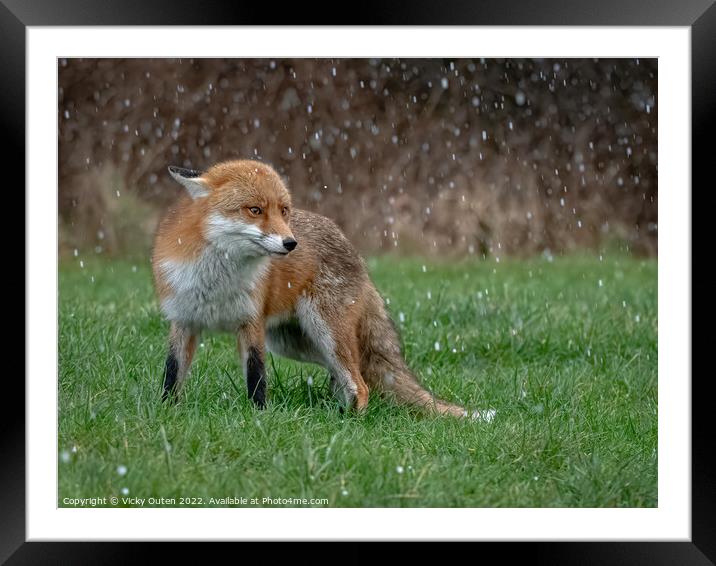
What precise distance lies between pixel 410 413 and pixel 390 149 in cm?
565

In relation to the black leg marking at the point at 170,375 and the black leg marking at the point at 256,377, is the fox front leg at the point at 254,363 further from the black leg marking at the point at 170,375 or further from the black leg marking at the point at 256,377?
the black leg marking at the point at 170,375

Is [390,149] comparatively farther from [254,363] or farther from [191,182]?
[254,363]

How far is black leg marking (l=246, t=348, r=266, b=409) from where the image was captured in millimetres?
5043

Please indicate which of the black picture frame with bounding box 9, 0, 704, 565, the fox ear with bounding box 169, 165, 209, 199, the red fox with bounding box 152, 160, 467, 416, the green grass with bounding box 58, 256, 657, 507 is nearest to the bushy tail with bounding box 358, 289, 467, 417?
the red fox with bounding box 152, 160, 467, 416

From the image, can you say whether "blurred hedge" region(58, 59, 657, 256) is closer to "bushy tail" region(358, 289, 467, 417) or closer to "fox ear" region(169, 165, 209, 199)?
"bushy tail" region(358, 289, 467, 417)

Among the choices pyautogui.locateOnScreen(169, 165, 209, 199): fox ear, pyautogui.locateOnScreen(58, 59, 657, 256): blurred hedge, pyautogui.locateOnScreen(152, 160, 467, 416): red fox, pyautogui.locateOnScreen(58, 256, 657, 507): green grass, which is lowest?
pyautogui.locateOnScreen(58, 256, 657, 507): green grass

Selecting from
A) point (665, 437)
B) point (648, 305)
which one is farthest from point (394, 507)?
point (648, 305)

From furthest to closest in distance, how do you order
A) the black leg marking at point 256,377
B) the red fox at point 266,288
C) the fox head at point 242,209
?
1. the black leg marking at point 256,377
2. the red fox at point 266,288
3. the fox head at point 242,209

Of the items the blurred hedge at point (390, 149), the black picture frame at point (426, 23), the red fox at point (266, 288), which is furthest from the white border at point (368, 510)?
the blurred hedge at point (390, 149)

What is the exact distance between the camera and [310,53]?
3992 mm

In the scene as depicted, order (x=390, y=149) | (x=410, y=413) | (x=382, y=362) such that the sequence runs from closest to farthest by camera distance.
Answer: (x=410, y=413)
(x=382, y=362)
(x=390, y=149)

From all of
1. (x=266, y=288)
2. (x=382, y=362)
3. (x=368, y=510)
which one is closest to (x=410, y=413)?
(x=382, y=362)

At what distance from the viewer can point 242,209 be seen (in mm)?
4867

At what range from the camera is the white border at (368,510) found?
12.1 ft
